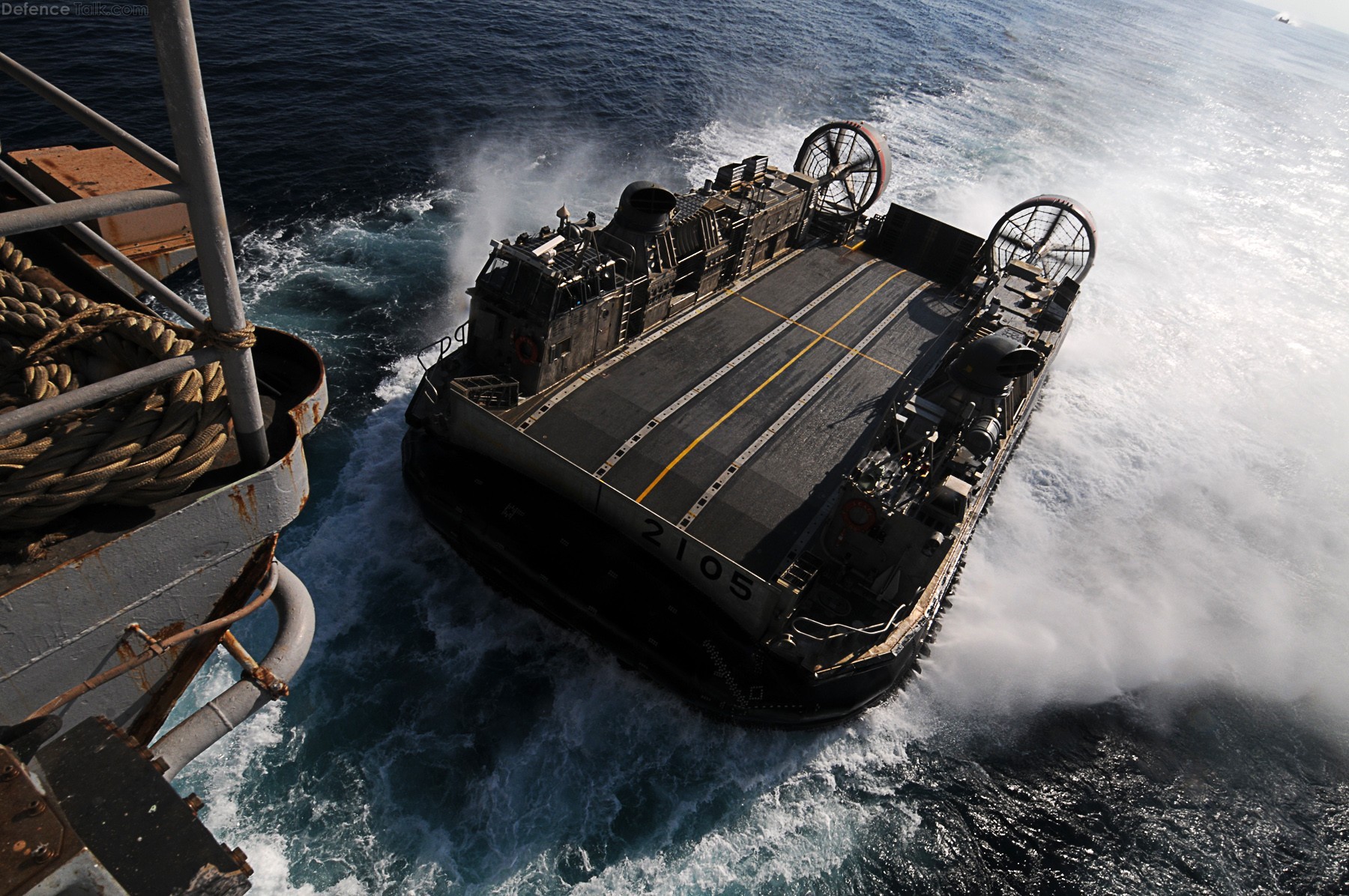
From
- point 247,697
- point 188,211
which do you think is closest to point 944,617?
point 247,697

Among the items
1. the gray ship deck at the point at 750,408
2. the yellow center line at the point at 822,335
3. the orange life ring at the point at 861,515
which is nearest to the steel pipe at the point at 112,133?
the gray ship deck at the point at 750,408

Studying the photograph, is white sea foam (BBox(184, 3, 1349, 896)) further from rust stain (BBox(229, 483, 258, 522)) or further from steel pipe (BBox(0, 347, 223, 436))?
steel pipe (BBox(0, 347, 223, 436))

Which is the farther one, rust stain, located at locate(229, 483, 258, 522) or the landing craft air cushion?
the landing craft air cushion

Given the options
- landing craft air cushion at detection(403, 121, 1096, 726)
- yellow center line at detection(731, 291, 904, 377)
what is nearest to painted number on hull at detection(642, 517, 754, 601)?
landing craft air cushion at detection(403, 121, 1096, 726)

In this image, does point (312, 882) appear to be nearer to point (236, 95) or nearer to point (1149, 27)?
point (236, 95)

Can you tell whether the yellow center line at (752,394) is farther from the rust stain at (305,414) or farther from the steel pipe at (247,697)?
the steel pipe at (247,697)

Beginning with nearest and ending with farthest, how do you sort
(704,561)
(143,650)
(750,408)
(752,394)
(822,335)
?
(143,650) < (704,561) < (750,408) < (752,394) < (822,335)

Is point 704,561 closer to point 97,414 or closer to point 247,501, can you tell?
point 247,501
